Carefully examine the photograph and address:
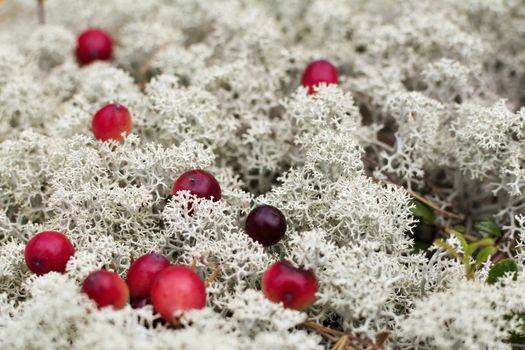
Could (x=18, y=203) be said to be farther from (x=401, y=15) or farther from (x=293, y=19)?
(x=401, y=15)

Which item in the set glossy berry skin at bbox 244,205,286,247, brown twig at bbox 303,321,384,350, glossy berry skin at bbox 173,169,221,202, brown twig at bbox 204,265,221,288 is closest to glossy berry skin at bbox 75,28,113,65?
glossy berry skin at bbox 173,169,221,202

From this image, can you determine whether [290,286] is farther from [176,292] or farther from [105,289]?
[105,289]

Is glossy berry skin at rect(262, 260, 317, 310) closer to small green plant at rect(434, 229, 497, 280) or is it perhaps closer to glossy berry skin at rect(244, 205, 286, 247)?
glossy berry skin at rect(244, 205, 286, 247)

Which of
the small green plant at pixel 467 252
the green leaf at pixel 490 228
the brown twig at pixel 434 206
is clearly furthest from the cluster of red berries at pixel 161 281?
the green leaf at pixel 490 228

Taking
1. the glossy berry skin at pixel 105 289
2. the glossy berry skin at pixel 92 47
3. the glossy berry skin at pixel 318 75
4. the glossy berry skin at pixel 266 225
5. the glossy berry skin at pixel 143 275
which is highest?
the glossy berry skin at pixel 318 75

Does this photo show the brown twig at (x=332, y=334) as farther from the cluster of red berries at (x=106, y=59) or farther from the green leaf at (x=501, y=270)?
the cluster of red berries at (x=106, y=59)

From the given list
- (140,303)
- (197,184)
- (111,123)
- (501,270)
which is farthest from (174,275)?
(501,270)
